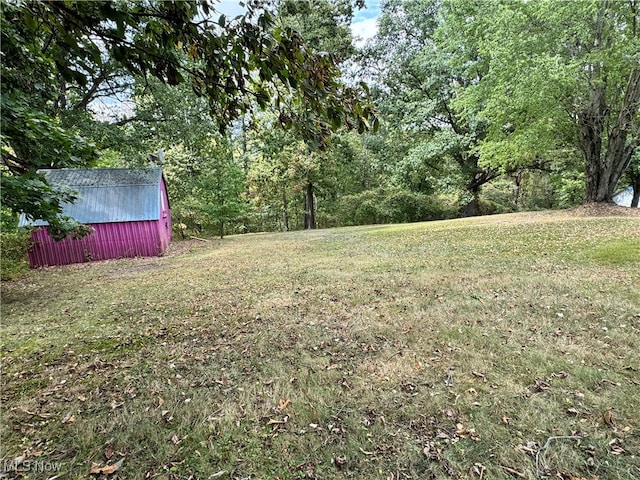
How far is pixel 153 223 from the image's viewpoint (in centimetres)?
1235

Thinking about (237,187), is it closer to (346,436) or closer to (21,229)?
(21,229)

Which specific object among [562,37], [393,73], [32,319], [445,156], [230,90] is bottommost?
[32,319]

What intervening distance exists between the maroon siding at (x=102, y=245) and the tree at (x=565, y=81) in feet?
43.0

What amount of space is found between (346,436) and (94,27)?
279 centimetres

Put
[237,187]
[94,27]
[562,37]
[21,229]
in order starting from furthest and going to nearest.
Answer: [237,187] < [562,37] < [21,229] < [94,27]

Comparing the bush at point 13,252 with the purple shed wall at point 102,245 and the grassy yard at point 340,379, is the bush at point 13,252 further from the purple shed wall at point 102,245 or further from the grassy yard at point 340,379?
the grassy yard at point 340,379

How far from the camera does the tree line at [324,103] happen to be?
1726 mm

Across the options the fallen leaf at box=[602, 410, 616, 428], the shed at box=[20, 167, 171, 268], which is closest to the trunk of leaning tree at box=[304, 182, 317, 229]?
the shed at box=[20, 167, 171, 268]

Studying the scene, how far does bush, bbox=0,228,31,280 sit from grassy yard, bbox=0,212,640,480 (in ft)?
11.2

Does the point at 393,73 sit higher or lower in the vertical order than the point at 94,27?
higher

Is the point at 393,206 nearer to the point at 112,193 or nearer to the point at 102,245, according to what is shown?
the point at 112,193

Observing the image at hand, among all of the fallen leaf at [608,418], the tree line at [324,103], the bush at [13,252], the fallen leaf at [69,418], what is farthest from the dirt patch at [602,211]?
the bush at [13,252]

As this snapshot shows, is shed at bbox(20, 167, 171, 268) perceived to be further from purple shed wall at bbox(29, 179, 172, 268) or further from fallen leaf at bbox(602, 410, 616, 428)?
Result: fallen leaf at bbox(602, 410, 616, 428)

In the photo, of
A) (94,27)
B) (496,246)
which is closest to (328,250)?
(496,246)
